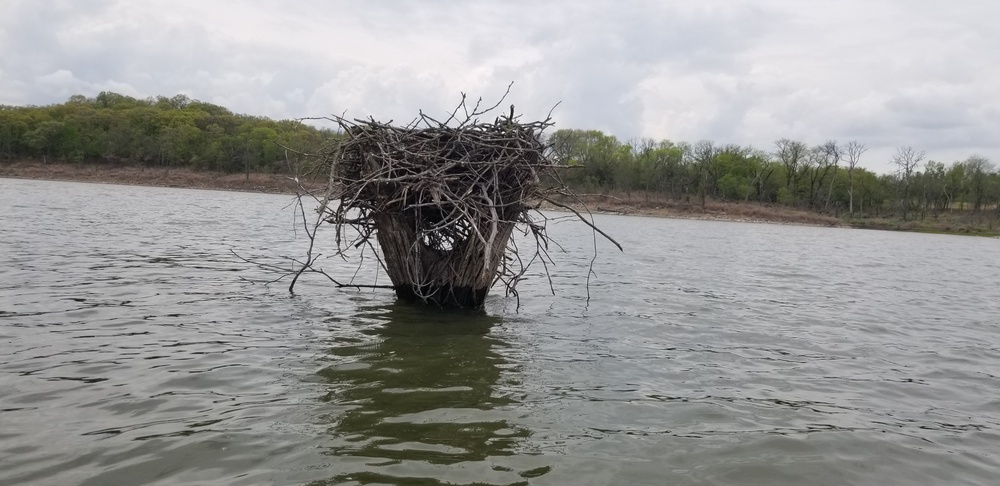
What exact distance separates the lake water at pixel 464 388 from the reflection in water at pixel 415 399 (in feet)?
0.08

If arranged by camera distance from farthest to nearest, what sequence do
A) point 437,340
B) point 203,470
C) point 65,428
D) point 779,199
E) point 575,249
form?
point 779,199 → point 575,249 → point 437,340 → point 65,428 → point 203,470

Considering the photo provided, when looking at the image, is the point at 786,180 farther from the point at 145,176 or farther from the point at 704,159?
the point at 145,176

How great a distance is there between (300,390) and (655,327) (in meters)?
5.71

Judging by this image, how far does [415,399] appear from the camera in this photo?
543cm

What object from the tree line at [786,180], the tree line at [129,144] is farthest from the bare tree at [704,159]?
the tree line at [129,144]

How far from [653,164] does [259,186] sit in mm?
58440

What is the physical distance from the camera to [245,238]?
20953mm

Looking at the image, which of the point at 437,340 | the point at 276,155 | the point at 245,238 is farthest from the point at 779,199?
the point at 437,340

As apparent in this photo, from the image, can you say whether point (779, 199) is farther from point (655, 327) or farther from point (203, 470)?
point (203, 470)

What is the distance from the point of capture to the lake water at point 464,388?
4.23 m

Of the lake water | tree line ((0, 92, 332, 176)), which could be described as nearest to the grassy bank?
tree line ((0, 92, 332, 176))

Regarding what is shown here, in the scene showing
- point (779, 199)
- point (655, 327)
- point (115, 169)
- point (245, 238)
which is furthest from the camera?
point (779, 199)

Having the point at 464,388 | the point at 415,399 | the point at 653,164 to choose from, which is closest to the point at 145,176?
the point at 653,164

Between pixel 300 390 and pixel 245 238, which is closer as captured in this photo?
pixel 300 390
